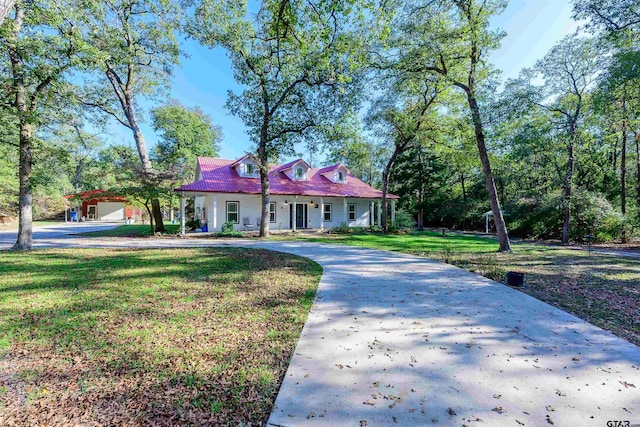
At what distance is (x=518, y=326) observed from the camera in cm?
376

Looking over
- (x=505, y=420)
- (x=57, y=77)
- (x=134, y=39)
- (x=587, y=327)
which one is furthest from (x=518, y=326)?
(x=134, y=39)

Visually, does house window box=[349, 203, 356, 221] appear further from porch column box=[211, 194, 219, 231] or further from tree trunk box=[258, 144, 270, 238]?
porch column box=[211, 194, 219, 231]

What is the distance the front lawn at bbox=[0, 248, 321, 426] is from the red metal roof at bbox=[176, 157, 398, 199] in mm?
10376

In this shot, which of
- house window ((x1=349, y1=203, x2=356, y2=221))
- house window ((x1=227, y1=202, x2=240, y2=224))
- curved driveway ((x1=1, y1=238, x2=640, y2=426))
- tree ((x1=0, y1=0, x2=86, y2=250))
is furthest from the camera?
house window ((x1=349, y1=203, x2=356, y2=221))

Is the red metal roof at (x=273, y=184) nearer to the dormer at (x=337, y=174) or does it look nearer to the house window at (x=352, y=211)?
the dormer at (x=337, y=174)

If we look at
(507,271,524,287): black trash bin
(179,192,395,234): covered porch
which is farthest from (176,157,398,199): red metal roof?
(507,271,524,287): black trash bin

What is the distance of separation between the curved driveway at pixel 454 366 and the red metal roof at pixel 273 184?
13.3m

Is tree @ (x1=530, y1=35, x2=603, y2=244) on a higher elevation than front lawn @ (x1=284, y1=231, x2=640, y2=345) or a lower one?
higher

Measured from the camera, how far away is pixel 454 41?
10.3 metres

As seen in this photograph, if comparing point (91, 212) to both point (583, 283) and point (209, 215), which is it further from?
point (583, 283)

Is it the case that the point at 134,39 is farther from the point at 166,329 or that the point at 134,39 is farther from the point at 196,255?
the point at 166,329

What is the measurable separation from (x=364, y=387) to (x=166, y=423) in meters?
1.55

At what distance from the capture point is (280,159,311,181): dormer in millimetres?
20650

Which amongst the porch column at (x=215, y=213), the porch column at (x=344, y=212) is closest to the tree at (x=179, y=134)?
the porch column at (x=215, y=213)
